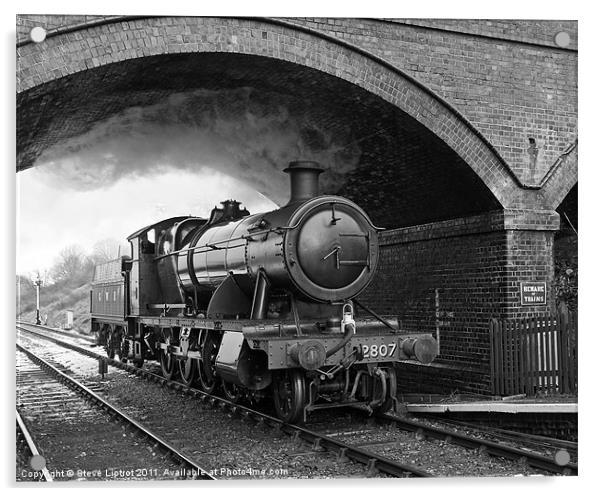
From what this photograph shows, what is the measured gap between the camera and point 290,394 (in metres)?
7.65

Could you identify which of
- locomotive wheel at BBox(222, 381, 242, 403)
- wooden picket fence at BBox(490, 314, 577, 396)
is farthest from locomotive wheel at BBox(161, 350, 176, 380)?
wooden picket fence at BBox(490, 314, 577, 396)

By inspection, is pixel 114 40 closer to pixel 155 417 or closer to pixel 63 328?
pixel 155 417

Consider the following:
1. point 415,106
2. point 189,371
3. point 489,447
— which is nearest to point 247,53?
point 415,106

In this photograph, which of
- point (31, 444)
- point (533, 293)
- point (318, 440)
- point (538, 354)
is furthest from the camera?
point (533, 293)

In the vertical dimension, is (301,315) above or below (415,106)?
below

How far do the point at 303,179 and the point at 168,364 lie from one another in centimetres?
514

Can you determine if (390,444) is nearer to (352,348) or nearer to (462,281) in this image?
(352,348)

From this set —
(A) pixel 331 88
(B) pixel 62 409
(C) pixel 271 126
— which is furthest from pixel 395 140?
(B) pixel 62 409

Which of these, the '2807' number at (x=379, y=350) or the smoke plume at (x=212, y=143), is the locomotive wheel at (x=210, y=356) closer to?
the '2807' number at (x=379, y=350)

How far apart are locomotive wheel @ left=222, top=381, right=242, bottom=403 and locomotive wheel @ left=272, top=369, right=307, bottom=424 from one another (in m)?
1.27

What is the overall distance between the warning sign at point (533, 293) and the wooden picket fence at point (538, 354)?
0.34 metres

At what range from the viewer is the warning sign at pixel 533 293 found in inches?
360

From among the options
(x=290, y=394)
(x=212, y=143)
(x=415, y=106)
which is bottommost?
(x=290, y=394)

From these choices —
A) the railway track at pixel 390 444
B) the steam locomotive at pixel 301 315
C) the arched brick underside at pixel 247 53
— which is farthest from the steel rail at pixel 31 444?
the arched brick underside at pixel 247 53
